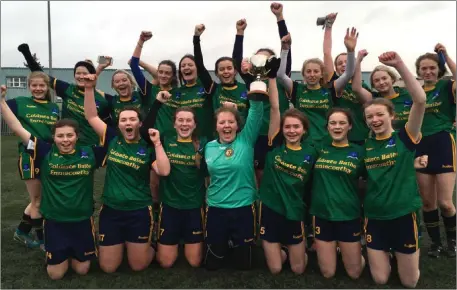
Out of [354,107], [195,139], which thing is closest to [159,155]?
[195,139]

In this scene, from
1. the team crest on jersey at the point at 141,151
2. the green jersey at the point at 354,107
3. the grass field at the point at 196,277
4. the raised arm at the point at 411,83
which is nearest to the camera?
the raised arm at the point at 411,83

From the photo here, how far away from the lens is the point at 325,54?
4453 mm

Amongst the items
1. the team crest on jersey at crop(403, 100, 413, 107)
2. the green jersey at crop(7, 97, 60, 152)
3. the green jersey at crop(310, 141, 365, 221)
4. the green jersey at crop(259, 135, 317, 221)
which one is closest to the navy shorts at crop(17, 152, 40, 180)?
the green jersey at crop(7, 97, 60, 152)

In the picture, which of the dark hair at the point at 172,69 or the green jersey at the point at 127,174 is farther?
the dark hair at the point at 172,69

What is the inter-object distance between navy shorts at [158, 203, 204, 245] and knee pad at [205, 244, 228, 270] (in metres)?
0.19

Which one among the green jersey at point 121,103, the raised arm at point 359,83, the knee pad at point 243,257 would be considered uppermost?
the raised arm at point 359,83

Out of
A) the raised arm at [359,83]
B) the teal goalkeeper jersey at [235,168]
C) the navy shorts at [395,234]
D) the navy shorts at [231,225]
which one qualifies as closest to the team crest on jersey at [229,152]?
the teal goalkeeper jersey at [235,168]

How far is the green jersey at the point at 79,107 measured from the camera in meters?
4.61

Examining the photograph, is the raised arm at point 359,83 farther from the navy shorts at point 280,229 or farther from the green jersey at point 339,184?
the navy shorts at point 280,229

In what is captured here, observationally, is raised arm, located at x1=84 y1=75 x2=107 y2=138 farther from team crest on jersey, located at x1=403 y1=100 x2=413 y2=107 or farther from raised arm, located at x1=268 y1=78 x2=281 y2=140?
team crest on jersey, located at x1=403 y1=100 x2=413 y2=107

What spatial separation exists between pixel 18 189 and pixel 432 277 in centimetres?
742

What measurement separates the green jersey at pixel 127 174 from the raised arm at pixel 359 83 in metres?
2.34

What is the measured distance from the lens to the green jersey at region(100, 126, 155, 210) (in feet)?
12.2

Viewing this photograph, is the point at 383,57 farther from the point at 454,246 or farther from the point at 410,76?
the point at 454,246
